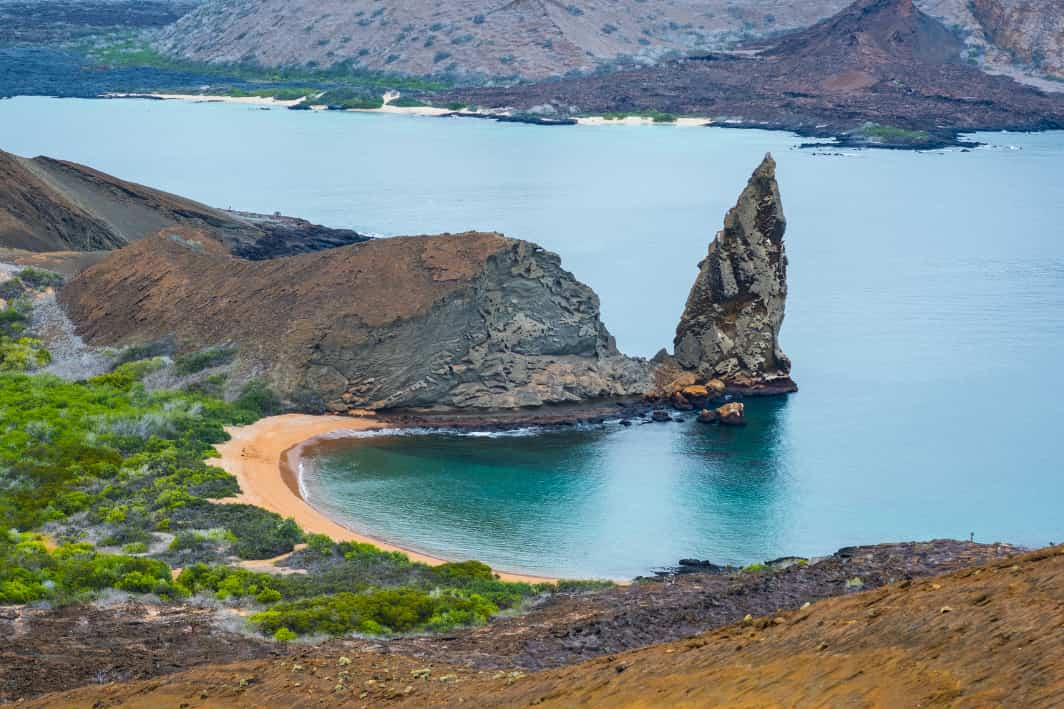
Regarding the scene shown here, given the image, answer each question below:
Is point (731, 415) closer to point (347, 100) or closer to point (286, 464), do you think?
point (286, 464)

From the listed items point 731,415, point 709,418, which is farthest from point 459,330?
point 731,415

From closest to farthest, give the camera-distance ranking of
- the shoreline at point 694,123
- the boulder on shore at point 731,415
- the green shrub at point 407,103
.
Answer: the boulder on shore at point 731,415, the shoreline at point 694,123, the green shrub at point 407,103

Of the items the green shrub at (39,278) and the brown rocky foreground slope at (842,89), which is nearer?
the green shrub at (39,278)

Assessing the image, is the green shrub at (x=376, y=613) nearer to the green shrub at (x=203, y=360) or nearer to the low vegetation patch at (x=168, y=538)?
the low vegetation patch at (x=168, y=538)

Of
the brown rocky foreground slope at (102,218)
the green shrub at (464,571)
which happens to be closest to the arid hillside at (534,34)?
the brown rocky foreground slope at (102,218)

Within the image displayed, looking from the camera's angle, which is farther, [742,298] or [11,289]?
[11,289]

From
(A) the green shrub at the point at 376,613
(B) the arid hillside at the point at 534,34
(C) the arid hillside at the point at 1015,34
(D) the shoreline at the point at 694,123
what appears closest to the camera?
(A) the green shrub at the point at 376,613

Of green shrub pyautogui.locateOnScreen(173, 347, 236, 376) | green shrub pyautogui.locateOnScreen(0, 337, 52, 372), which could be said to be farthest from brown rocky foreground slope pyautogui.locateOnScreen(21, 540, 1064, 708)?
green shrub pyautogui.locateOnScreen(0, 337, 52, 372)

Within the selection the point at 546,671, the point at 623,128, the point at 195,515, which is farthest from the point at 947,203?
the point at 546,671
